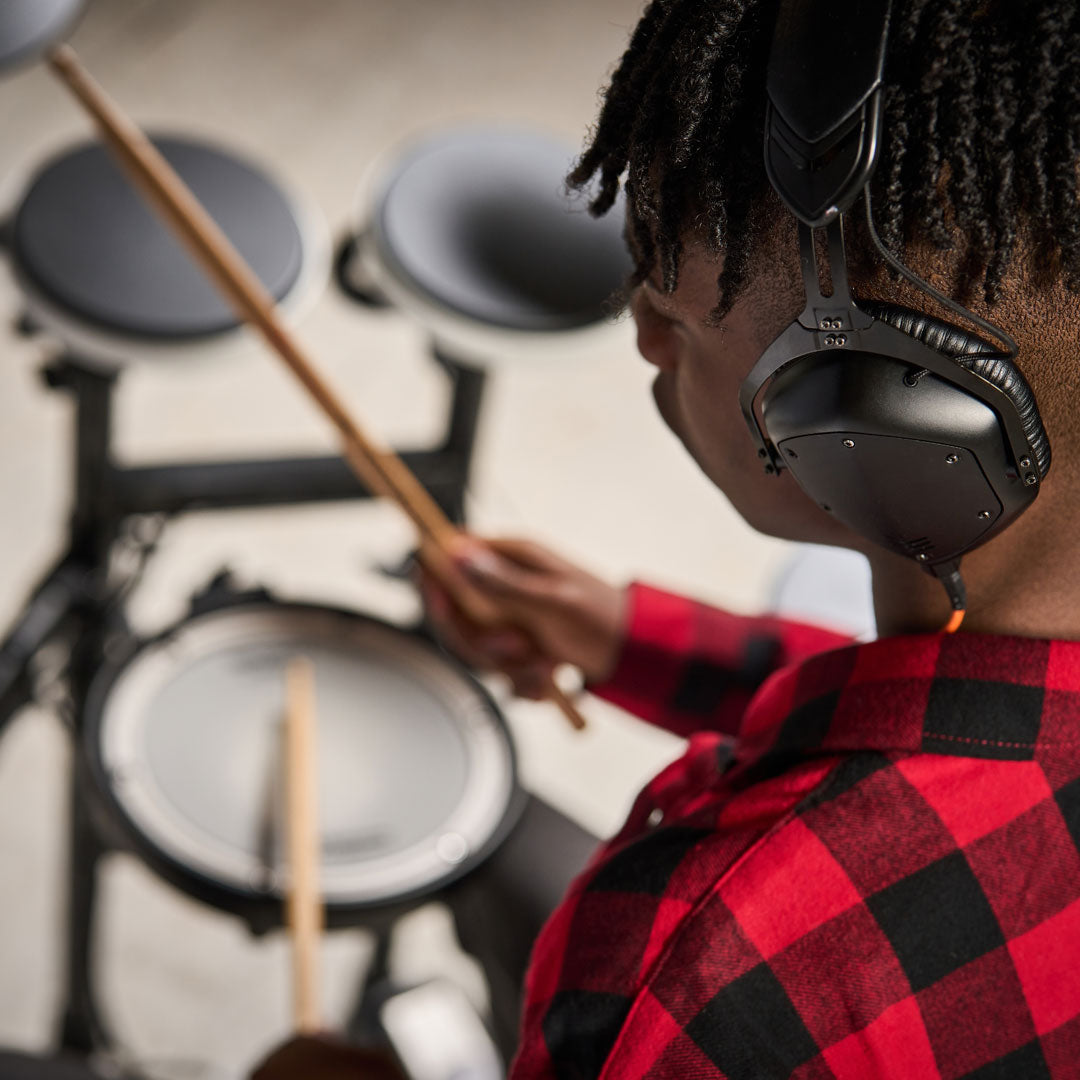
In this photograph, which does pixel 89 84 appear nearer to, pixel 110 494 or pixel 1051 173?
pixel 110 494

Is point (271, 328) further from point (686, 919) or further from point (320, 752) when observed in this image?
point (686, 919)

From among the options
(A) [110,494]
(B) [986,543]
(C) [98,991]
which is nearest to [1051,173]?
(B) [986,543]

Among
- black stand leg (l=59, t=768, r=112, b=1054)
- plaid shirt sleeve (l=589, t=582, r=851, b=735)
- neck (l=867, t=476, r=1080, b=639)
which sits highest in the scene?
neck (l=867, t=476, r=1080, b=639)

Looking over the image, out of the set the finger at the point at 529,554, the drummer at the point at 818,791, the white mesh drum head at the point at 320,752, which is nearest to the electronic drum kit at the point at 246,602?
the white mesh drum head at the point at 320,752

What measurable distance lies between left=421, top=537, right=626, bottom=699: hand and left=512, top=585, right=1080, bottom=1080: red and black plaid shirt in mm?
418

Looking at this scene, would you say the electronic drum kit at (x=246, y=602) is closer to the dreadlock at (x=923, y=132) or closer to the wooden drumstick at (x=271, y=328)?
the wooden drumstick at (x=271, y=328)

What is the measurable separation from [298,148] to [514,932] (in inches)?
67.6

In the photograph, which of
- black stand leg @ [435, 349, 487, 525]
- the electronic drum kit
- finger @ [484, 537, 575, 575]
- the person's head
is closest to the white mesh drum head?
the electronic drum kit

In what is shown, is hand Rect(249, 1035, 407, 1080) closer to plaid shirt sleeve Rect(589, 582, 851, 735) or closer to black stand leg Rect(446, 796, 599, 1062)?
black stand leg Rect(446, 796, 599, 1062)

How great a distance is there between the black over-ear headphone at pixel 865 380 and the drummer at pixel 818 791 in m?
0.01

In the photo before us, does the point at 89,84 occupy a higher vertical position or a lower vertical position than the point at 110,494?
higher

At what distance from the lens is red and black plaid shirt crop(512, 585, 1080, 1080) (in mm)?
567

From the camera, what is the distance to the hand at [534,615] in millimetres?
1024

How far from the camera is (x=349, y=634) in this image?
3.66 ft
